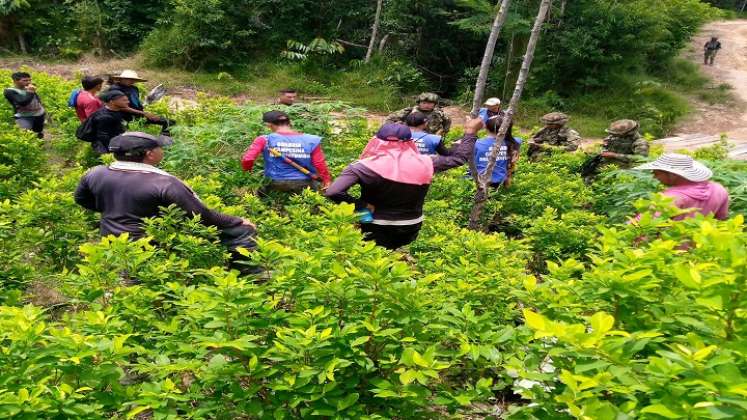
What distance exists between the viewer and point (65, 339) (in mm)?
1952

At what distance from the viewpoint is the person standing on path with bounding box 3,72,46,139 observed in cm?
780

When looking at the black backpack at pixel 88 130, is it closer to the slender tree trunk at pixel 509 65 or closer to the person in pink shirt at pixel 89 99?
the person in pink shirt at pixel 89 99

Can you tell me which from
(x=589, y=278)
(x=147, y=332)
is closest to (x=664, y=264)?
(x=589, y=278)

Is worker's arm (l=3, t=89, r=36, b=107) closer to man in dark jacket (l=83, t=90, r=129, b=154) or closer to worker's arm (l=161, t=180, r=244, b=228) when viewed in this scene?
man in dark jacket (l=83, t=90, r=129, b=154)

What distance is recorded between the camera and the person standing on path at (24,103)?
25.6 ft

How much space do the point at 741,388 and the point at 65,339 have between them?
209 cm

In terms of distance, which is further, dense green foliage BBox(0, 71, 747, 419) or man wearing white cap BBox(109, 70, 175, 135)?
man wearing white cap BBox(109, 70, 175, 135)

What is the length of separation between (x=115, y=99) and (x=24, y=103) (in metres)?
2.60

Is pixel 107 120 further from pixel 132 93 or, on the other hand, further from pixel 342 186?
pixel 342 186

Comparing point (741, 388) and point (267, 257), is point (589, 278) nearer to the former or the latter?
point (741, 388)

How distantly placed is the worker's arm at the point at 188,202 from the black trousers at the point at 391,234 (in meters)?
1.13

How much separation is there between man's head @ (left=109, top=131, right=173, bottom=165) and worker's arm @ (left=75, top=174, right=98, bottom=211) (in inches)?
13.5

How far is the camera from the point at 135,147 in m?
3.54

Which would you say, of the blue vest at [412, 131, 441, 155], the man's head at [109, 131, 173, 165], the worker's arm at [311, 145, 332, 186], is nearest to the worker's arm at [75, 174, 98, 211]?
the man's head at [109, 131, 173, 165]
